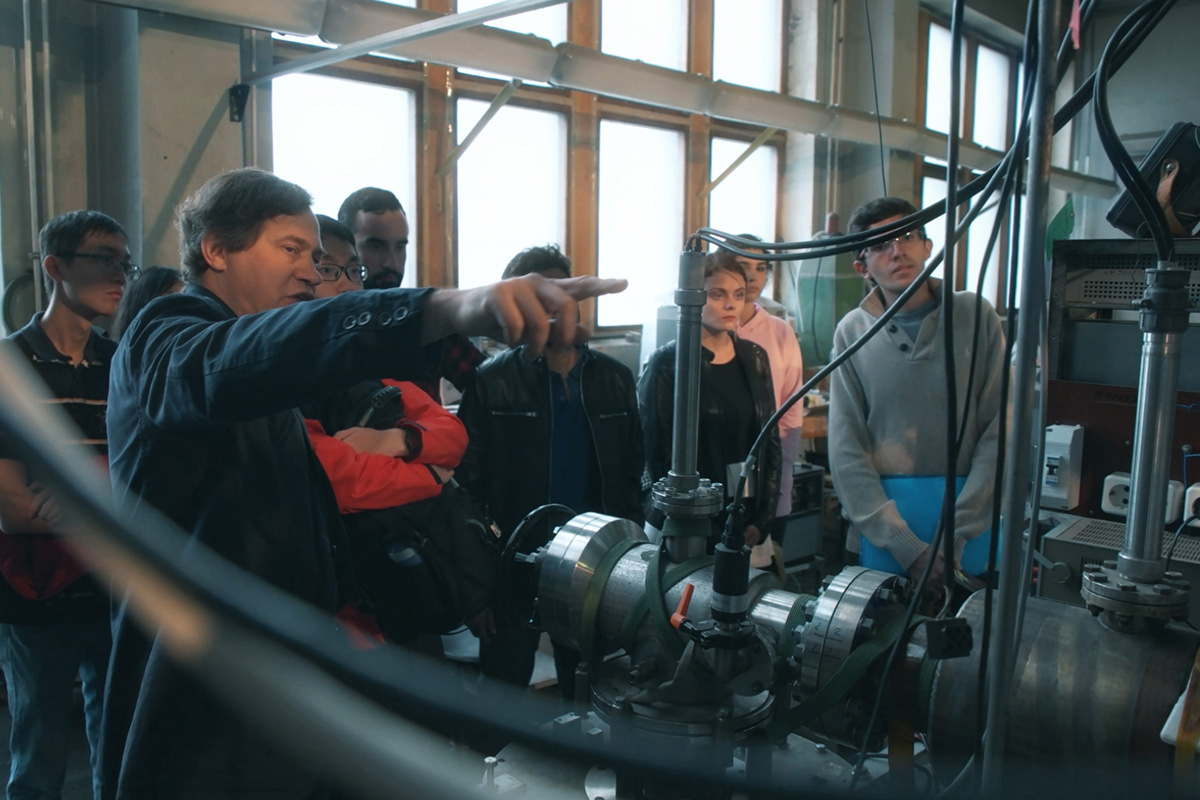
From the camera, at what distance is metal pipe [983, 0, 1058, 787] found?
626 mm

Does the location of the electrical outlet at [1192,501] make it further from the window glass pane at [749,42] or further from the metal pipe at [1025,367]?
the window glass pane at [749,42]

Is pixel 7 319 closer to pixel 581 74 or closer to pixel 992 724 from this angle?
pixel 581 74

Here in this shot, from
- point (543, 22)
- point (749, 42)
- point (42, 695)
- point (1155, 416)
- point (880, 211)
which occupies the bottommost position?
point (42, 695)

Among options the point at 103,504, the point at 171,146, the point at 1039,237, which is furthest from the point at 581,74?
the point at 103,504

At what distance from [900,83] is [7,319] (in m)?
5.41

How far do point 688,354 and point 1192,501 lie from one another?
3.97 feet

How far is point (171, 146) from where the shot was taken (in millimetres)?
2857

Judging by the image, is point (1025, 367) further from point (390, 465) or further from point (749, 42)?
point (749, 42)

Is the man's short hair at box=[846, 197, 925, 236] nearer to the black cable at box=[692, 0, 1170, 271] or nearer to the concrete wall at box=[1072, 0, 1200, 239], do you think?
the black cable at box=[692, 0, 1170, 271]

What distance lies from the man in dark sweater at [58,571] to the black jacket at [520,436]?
82cm

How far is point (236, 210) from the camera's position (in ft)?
3.55

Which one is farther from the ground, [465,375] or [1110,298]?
[1110,298]

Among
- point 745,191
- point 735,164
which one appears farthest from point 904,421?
point 745,191

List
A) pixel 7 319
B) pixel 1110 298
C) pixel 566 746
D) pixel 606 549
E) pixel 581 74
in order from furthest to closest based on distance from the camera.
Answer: pixel 581 74 → pixel 7 319 → pixel 1110 298 → pixel 606 549 → pixel 566 746
